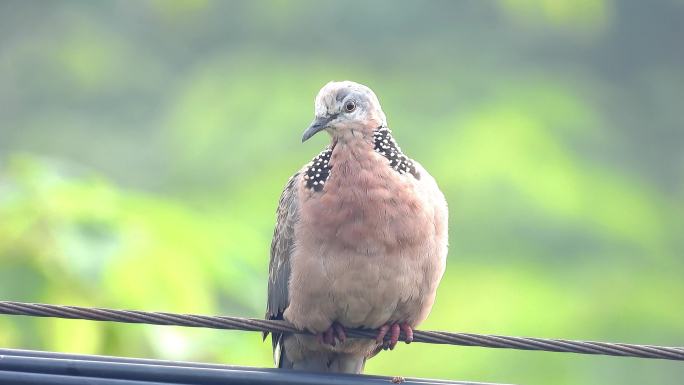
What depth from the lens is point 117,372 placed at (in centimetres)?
333

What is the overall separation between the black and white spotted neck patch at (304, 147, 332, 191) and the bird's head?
106 millimetres

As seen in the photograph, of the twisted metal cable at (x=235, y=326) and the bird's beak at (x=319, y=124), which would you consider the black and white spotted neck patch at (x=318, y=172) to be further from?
the twisted metal cable at (x=235, y=326)

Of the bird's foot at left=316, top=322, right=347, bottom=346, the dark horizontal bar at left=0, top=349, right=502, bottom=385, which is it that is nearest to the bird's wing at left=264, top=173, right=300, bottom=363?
the bird's foot at left=316, top=322, right=347, bottom=346

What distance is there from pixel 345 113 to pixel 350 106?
0.04 meters

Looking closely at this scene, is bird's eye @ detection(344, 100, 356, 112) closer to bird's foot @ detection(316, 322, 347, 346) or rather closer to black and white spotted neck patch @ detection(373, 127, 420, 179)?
black and white spotted neck patch @ detection(373, 127, 420, 179)

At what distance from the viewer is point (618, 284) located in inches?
414

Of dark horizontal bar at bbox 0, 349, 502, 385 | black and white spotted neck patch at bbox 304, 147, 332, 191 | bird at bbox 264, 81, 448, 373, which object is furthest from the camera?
black and white spotted neck patch at bbox 304, 147, 332, 191

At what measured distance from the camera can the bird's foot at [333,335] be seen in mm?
4961

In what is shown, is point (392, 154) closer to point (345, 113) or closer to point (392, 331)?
point (345, 113)

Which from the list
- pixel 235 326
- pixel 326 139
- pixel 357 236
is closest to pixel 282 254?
pixel 357 236

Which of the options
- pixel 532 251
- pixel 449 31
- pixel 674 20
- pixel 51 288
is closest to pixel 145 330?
pixel 51 288

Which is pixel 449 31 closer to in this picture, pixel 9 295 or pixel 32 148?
pixel 32 148

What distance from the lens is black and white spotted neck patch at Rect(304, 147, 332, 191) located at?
16.1 ft

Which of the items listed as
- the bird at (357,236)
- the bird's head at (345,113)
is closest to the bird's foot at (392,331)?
the bird at (357,236)
